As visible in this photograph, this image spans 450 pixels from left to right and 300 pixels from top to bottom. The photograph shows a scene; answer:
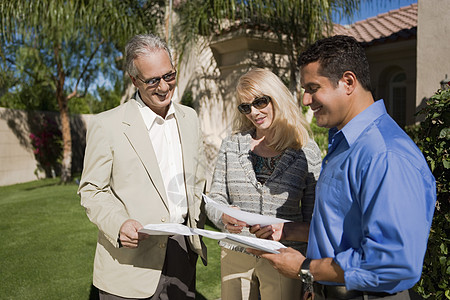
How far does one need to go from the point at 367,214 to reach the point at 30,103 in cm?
1608

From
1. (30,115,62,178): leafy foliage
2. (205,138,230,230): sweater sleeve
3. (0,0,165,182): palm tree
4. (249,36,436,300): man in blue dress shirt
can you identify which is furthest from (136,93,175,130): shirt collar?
(30,115,62,178): leafy foliage

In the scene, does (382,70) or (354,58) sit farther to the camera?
(382,70)

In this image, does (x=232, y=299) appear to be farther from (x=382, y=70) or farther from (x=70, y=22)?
(x=382, y=70)

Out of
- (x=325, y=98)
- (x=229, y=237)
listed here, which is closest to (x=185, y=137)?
(x=229, y=237)

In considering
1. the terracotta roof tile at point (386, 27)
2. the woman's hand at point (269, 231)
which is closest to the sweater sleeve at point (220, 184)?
the woman's hand at point (269, 231)

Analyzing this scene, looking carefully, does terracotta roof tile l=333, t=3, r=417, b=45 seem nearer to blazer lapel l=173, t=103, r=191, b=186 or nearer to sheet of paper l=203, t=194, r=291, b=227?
blazer lapel l=173, t=103, r=191, b=186

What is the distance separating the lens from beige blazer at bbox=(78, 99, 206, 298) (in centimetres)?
211

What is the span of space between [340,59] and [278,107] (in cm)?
91

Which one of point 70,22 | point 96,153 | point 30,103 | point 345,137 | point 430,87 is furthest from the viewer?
point 30,103

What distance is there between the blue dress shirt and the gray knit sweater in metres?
0.77

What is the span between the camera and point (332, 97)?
1.46 meters

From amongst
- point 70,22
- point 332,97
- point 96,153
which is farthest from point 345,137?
point 70,22

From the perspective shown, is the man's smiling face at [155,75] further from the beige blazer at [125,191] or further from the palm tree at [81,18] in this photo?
the palm tree at [81,18]

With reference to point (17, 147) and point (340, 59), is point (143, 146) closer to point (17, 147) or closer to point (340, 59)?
point (340, 59)
